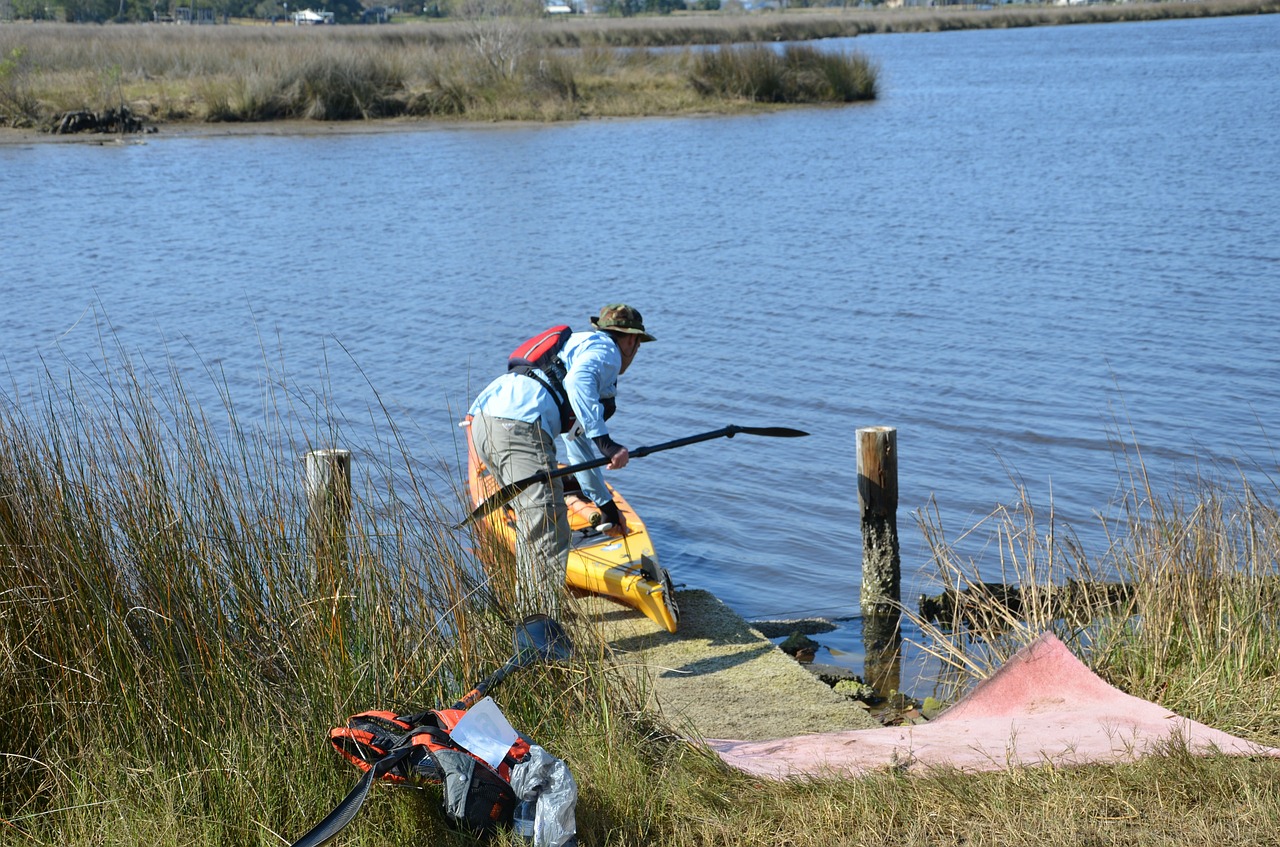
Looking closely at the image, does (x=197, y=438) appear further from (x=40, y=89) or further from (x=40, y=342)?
(x=40, y=89)

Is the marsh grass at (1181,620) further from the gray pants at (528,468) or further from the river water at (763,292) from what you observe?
the gray pants at (528,468)

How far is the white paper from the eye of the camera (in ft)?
13.0

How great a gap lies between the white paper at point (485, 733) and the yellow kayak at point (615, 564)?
280 centimetres

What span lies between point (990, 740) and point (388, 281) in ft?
48.2

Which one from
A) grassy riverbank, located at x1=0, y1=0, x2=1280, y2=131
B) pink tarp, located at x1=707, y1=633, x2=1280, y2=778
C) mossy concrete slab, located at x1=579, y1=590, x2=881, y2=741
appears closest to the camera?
pink tarp, located at x1=707, y1=633, x2=1280, y2=778

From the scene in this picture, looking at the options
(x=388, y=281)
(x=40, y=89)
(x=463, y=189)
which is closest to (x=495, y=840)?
(x=388, y=281)

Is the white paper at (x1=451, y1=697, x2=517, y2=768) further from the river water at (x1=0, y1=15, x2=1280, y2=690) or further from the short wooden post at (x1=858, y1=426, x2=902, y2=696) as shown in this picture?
the short wooden post at (x1=858, y1=426, x2=902, y2=696)

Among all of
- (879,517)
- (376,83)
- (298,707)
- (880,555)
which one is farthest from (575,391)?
(376,83)

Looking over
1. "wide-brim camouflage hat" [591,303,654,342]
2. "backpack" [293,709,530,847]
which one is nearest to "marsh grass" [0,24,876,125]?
"wide-brim camouflage hat" [591,303,654,342]

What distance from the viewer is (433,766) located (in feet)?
12.9

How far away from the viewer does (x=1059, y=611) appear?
243 inches

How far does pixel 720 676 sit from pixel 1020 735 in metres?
2.05

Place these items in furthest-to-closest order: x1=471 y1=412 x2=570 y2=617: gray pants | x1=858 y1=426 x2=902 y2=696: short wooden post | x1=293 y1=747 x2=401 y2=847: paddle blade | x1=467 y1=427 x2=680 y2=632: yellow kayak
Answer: x1=858 y1=426 x2=902 y2=696: short wooden post → x1=467 y1=427 x2=680 y2=632: yellow kayak → x1=471 y1=412 x2=570 y2=617: gray pants → x1=293 y1=747 x2=401 y2=847: paddle blade

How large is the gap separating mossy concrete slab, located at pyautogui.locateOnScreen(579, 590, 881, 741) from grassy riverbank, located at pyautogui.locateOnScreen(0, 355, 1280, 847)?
0.64 metres
